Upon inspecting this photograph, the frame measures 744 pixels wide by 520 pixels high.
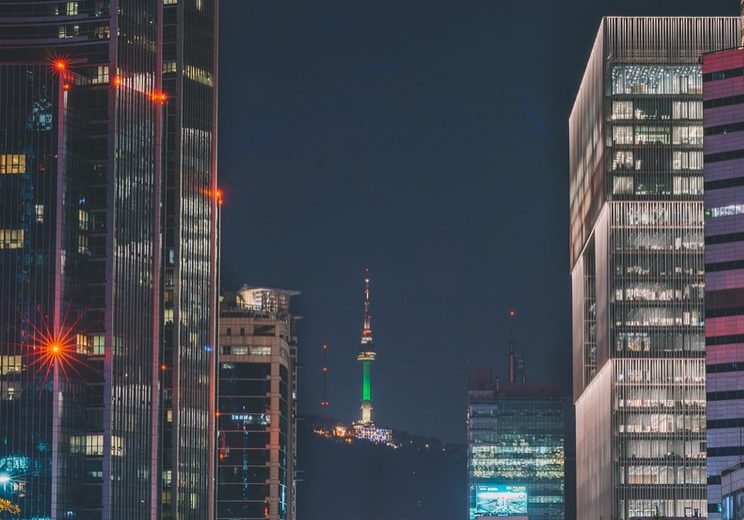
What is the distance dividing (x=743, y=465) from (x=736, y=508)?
3968 mm

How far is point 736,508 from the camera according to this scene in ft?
621

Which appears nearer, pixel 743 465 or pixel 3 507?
pixel 3 507

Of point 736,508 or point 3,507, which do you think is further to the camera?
point 736,508

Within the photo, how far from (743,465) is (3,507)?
286 ft

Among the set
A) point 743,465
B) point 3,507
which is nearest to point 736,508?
point 743,465

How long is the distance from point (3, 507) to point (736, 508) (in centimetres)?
8684

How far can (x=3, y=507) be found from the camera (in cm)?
12269

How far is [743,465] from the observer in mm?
189500

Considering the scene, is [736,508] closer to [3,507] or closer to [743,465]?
[743,465]
